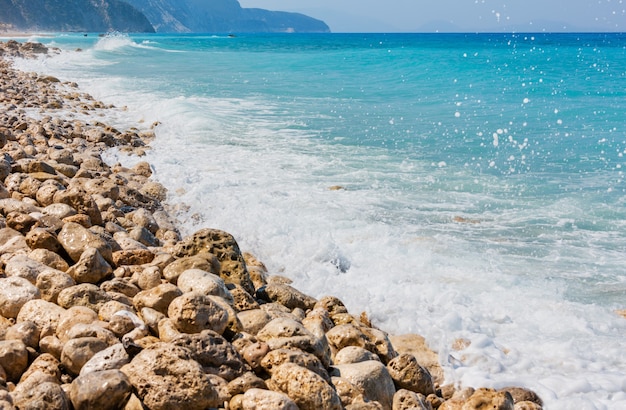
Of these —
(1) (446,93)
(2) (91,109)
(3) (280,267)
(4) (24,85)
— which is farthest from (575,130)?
(4) (24,85)

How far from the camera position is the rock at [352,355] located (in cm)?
421

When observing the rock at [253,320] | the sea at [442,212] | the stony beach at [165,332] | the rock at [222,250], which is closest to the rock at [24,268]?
the stony beach at [165,332]

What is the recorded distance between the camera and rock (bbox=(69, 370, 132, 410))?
2.94 metres

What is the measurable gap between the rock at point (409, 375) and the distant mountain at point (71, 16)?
122025 millimetres

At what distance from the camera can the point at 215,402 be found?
10.3 ft

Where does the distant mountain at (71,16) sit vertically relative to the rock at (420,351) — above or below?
above

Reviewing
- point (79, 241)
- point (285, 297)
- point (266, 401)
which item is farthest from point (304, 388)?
point (79, 241)

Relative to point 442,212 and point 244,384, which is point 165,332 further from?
point 442,212

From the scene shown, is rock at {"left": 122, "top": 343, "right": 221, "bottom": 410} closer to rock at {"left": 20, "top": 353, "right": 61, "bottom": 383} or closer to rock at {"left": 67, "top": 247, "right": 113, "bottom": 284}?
rock at {"left": 20, "top": 353, "right": 61, "bottom": 383}

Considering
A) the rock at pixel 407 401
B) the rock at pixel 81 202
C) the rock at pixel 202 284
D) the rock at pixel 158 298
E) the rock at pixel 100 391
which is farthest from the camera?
the rock at pixel 81 202

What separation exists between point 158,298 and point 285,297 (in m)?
1.41

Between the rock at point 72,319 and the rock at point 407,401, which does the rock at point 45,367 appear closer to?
the rock at point 72,319

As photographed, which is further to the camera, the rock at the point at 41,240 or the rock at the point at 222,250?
the rock at the point at 222,250

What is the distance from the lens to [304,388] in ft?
11.1
